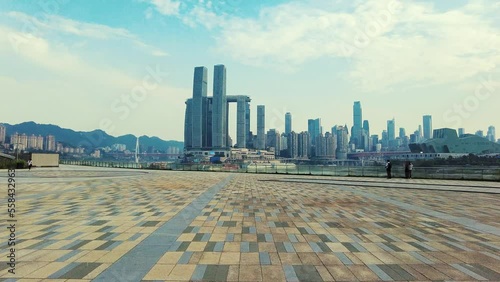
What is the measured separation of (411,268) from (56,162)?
56.2 m

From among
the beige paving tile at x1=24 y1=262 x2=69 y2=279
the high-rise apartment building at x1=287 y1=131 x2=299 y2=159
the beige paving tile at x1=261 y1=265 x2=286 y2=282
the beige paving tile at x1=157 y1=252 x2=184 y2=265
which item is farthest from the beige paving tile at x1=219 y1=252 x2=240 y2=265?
the high-rise apartment building at x1=287 y1=131 x2=299 y2=159

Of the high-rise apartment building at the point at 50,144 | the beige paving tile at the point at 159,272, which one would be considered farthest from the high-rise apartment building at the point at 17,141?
the beige paving tile at the point at 159,272

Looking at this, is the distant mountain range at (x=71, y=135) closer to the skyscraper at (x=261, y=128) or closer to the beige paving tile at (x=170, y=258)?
the skyscraper at (x=261, y=128)

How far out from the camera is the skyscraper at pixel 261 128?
539ft

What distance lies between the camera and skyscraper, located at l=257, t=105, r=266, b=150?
164 meters

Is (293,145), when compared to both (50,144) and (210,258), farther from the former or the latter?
(210,258)

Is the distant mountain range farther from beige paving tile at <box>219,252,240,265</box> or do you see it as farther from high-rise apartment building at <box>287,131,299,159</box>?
beige paving tile at <box>219,252,240,265</box>

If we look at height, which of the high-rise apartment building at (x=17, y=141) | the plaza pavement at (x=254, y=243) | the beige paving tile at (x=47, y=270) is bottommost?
the plaza pavement at (x=254, y=243)

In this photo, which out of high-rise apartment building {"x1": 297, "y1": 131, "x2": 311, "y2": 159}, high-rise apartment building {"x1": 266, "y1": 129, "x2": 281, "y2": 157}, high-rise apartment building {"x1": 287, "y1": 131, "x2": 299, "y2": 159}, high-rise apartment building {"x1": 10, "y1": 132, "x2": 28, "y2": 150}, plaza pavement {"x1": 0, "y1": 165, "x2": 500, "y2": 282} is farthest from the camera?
high-rise apartment building {"x1": 266, "y1": 129, "x2": 281, "y2": 157}

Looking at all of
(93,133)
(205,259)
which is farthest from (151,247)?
(93,133)

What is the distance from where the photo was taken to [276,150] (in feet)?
513

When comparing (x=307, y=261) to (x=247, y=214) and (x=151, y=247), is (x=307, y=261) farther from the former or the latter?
(x=247, y=214)

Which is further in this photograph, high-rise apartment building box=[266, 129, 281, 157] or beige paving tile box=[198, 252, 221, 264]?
high-rise apartment building box=[266, 129, 281, 157]

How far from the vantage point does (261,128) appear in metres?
179
